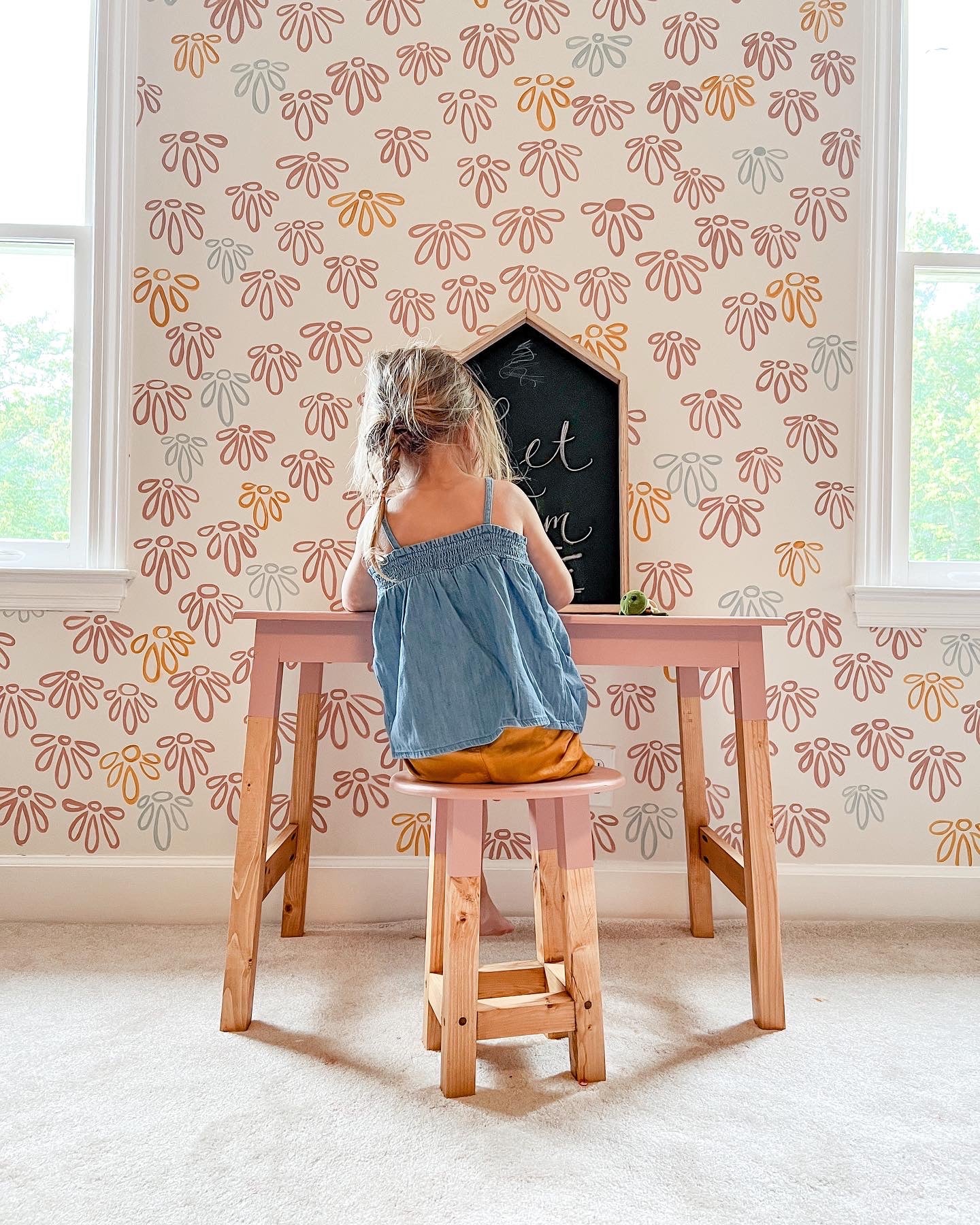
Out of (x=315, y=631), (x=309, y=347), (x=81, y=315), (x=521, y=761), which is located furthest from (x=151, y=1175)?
(x=81, y=315)

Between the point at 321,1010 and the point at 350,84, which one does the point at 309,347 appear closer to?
the point at 350,84

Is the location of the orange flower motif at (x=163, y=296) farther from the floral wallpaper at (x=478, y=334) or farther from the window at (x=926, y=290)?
the window at (x=926, y=290)

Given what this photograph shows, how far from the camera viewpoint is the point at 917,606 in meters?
2.05

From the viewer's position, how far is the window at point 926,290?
6.84 feet

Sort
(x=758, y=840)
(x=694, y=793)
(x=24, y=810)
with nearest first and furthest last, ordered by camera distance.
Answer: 1. (x=758, y=840)
2. (x=694, y=793)
3. (x=24, y=810)

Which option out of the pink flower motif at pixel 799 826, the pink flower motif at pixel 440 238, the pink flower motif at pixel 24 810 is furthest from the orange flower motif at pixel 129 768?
the pink flower motif at pixel 799 826

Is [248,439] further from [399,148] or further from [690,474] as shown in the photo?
[690,474]

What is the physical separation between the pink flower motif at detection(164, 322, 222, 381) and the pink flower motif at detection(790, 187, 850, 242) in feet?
4.79

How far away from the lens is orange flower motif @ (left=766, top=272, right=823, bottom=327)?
209 centimetres

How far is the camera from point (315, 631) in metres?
1.54

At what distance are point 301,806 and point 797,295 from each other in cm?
171

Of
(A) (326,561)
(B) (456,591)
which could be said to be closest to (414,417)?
(B) (456,591)

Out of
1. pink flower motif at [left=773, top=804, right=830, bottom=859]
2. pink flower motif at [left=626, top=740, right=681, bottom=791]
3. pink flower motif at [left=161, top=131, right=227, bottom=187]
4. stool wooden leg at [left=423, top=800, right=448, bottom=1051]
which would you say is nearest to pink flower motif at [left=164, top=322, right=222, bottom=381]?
pink flower motif at [left=161, top=131, right=227, bottom=187]

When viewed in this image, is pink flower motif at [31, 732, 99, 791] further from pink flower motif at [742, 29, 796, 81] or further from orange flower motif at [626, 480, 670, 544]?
pink flower motif at [742, 29, 796, 81]
